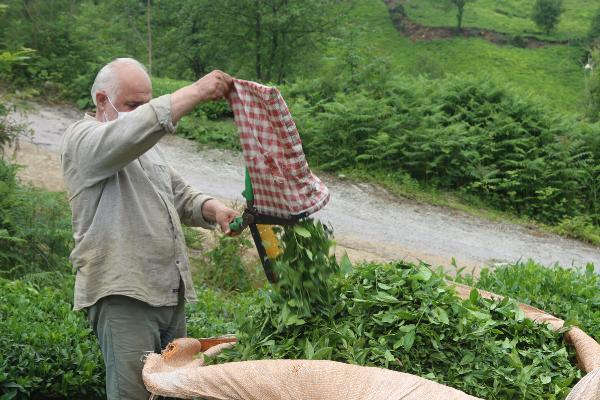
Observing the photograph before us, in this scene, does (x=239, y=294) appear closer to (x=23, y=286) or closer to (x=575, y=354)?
(x=23, y=286)

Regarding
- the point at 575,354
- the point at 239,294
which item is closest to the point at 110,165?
the point at 575,354

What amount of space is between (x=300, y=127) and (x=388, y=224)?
303 centimetres

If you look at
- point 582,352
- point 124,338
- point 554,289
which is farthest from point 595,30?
point 124,338

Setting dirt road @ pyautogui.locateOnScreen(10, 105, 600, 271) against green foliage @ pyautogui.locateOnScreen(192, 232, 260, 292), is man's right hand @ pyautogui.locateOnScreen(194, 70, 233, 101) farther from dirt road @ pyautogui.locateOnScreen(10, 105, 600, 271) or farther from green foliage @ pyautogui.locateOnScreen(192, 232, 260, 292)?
dirt road @ pyautogui.locateOnScreen(10, 105, 600, 271)

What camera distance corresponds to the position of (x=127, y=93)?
2973 millimetres

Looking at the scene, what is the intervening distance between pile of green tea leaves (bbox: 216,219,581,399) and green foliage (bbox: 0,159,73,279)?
3.42 m

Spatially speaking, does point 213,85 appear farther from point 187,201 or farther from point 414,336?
point 414,336

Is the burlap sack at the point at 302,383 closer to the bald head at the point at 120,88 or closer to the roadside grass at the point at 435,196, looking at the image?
the bald head at the point at 120,88

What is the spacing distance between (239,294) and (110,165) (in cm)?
359

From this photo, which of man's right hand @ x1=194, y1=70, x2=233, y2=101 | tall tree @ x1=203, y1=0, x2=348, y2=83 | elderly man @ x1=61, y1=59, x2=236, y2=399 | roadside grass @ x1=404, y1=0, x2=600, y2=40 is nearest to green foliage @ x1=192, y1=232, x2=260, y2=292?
elderly man @ x1=61, y1=59, x2=236, y2=399

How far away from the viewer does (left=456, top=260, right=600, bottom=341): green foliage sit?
3897 millimetres

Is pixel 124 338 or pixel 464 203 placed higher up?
pixel 124 338

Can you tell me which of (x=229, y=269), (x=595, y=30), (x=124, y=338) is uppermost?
(x=124, y=338)

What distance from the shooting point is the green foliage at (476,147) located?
437 inches
